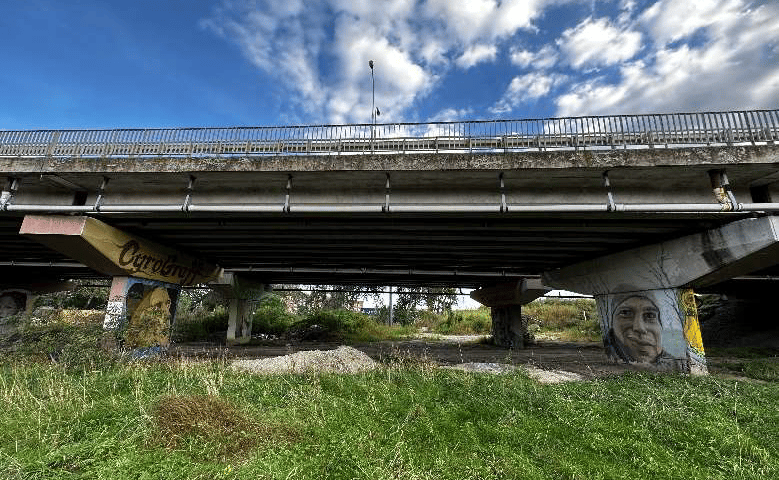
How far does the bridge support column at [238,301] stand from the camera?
83.0 feet

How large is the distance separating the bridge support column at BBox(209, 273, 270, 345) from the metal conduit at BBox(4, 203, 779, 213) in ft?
40.4

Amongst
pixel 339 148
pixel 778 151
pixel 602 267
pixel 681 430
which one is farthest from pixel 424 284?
pixel 681 430

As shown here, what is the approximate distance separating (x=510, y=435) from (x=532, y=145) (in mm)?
9995

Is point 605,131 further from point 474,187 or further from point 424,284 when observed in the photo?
point 424,284

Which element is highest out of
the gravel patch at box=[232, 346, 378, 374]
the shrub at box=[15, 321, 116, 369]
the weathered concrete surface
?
the weathered concrete surface

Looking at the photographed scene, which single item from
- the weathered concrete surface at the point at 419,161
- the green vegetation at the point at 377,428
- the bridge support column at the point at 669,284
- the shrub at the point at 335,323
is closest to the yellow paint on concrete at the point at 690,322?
the bridge support column at the point at 669,284

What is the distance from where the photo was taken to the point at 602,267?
16.4 metres

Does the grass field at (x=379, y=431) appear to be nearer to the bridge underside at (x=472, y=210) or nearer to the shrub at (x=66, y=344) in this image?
the shrub at (x=66, y=344)

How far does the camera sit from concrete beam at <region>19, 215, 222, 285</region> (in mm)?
12852

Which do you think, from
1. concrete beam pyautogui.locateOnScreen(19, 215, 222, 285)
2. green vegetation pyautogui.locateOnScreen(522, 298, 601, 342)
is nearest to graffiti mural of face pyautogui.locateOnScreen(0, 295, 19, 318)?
concrete beam pyautogui.locateOnScreen(19, 215, 222, 285)

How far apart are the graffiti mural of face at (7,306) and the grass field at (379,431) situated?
26332 millimetres

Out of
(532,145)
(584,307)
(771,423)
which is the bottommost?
(771,423)

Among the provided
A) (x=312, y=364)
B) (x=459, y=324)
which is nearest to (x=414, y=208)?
(x=312, y=364)

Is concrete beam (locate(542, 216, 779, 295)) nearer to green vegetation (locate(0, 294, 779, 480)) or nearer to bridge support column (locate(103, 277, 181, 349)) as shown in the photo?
green vegetation (locate(0, 294, 779, 480))
